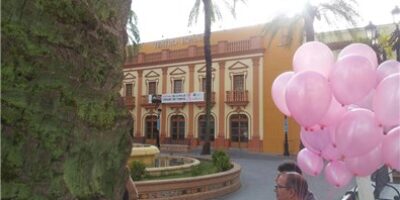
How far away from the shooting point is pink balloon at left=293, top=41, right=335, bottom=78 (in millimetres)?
4203

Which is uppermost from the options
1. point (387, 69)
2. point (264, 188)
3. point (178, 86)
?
point (178, 86)

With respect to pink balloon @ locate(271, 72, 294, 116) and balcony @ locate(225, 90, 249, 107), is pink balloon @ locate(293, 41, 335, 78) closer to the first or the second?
pink balloon @ locate(271, 72, 294, 116)

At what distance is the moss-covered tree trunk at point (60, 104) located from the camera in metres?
1.39

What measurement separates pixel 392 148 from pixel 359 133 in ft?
1.07

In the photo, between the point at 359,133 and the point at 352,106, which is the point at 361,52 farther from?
the point at 359,133

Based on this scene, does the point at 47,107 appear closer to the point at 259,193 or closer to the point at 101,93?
the point at 101,93

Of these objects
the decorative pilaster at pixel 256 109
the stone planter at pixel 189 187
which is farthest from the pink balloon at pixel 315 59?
the decorative pilaster at pixel 256 109

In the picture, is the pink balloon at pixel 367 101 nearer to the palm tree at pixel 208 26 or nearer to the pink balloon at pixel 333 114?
the pink balloon at pixel 333 114

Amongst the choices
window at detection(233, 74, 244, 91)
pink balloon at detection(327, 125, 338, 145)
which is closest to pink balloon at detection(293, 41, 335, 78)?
pink balloon at detection(327, 125, 338, 145)

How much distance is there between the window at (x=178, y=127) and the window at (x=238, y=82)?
17.1 feet

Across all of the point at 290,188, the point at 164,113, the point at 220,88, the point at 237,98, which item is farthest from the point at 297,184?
the point at 164,113

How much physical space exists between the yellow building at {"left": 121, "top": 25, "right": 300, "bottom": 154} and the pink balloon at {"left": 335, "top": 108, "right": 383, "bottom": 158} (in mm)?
21512

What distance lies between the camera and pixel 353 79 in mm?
3818

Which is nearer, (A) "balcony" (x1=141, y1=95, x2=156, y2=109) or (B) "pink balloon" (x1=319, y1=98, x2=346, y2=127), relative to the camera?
(B) "pink balloon" (x1=319, y1=98, x2=346, y2=127)
